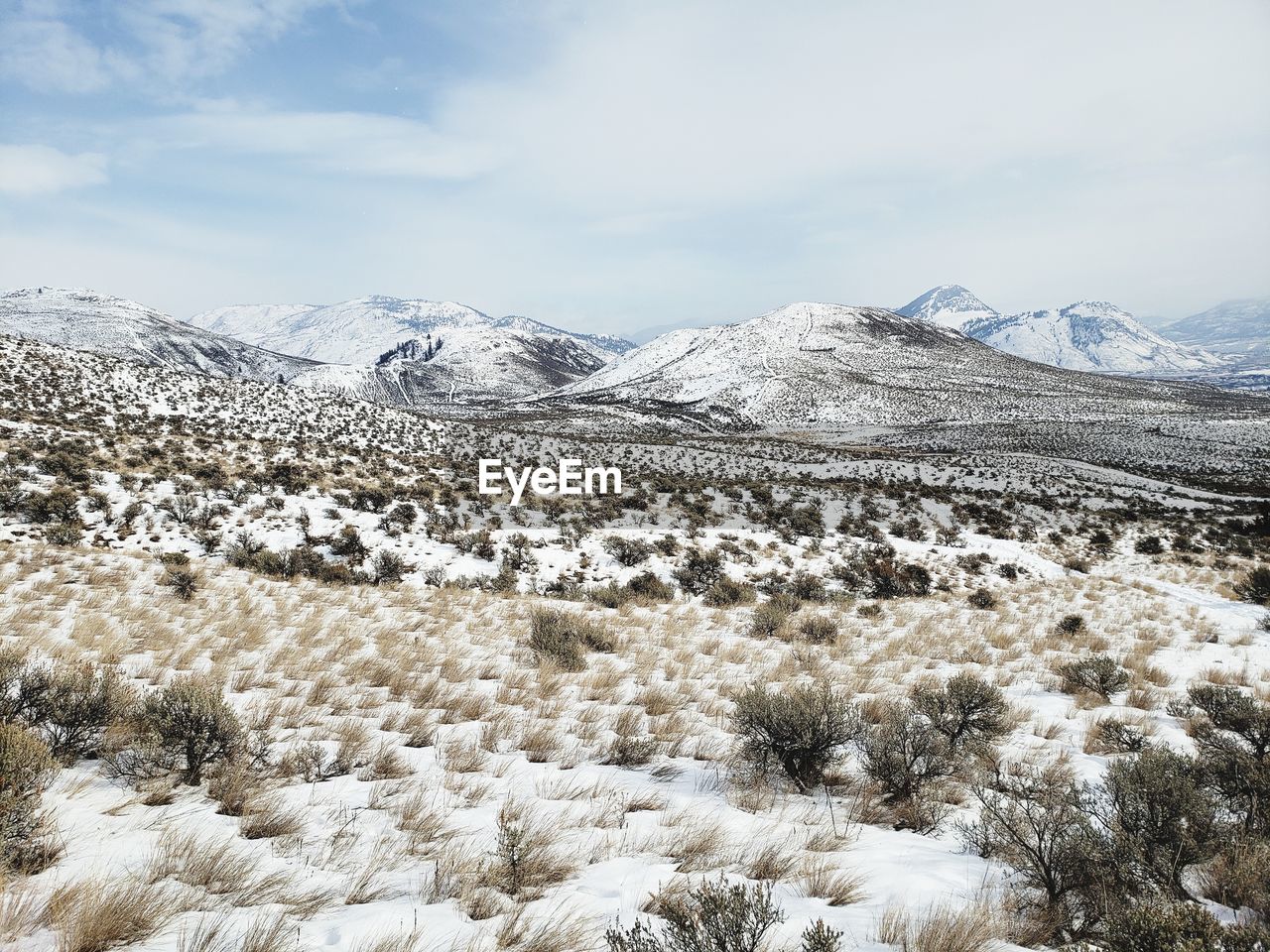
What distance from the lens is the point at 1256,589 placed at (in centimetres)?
1307

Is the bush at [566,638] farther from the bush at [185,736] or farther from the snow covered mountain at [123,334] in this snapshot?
the snow covered mountain at [123,334]

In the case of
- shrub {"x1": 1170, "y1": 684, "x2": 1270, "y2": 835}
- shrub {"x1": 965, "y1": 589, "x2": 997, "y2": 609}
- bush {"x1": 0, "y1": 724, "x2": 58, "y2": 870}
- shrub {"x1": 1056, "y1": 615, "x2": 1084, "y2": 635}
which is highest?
bush {"x1": 0, "y1": 724, "x2": 58, "y2": 870}

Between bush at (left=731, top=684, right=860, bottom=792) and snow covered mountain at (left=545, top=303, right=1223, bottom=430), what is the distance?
84.5m

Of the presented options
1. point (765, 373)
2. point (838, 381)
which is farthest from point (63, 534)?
point (838, 381)

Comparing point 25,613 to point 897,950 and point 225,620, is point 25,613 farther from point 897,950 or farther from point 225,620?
point 897,950

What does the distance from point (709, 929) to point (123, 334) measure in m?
178

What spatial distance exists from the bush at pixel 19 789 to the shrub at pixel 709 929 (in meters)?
2.86

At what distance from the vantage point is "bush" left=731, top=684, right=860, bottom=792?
455cm

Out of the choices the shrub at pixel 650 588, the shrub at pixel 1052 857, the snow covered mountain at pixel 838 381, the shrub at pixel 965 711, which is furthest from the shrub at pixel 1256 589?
the snow covered mountain at pixel 838 381

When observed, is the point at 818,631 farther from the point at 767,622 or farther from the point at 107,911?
the point at 107,911

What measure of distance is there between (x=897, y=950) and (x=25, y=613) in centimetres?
1066

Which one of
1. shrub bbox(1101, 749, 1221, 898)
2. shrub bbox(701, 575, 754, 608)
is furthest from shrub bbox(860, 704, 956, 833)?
shrub bbox(701, 575, 754, 608)

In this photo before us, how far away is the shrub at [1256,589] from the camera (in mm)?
12555

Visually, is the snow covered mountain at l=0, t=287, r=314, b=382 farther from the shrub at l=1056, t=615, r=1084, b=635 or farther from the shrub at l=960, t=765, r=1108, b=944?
the shrub at l=960, t=765, r=1108, b=944
